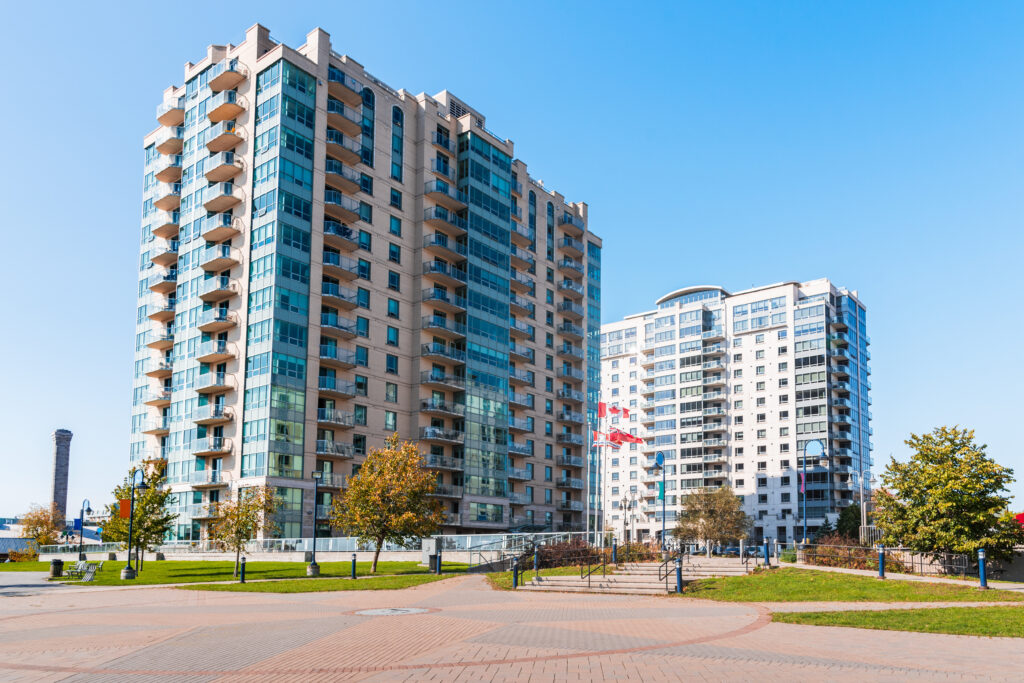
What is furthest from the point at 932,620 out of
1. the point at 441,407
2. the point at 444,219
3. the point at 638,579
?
the point at 444,219

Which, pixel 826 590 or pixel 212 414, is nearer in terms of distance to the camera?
pixel 826 590

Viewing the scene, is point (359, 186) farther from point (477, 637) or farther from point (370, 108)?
point (477, 637)

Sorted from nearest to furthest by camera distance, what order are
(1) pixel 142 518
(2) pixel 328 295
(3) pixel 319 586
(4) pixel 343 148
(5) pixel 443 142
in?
1. (3) pixel 319 586
2. (1) pixel 142 518
3. (2) pixel 328 295
4. (4) pixel 343 148
5. (5) pixel 443 142

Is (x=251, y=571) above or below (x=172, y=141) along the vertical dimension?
below

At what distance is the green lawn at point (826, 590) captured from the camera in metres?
23.7

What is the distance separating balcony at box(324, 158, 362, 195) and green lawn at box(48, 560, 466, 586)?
32.7 m

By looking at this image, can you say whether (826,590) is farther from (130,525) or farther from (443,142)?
(443,142)

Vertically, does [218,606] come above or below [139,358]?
below

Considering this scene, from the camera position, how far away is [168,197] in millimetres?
79188

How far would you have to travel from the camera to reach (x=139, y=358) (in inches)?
3238

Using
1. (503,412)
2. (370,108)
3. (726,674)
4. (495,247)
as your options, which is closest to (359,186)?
(370,108)

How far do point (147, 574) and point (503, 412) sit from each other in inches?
1701

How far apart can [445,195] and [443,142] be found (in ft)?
21.4

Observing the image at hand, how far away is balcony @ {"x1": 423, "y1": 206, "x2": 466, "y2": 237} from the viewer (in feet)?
258
